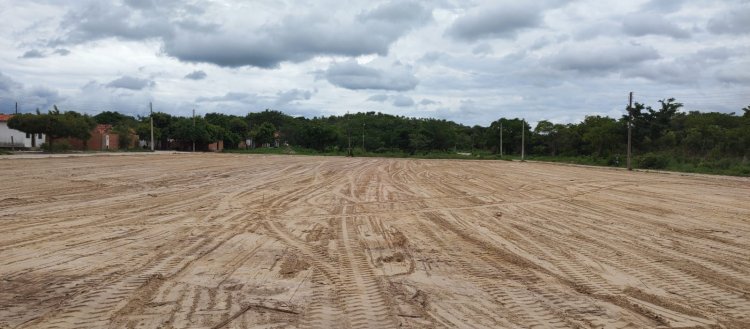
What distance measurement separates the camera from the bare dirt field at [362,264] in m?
4.82

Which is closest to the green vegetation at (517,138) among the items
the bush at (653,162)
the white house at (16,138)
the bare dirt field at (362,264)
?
the bush at (653,162)

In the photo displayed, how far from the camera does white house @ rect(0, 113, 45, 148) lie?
5700cm

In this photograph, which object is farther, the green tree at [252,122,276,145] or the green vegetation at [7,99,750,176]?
the green tree at [252,122,276,145]

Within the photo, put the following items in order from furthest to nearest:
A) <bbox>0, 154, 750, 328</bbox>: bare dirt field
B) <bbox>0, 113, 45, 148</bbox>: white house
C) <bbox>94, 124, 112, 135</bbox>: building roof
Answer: <bbox>94, 124, 112, 135</bbox>: building roof
<bbox>0, 113, 45, 148</bbox>: white house
<bbox>0, 154, 750, 328</bbox>: bare dirt field

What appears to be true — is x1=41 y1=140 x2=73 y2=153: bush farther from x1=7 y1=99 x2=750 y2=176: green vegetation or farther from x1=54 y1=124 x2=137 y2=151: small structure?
x1=54 y1=124 x2=137 y2=151: small structure

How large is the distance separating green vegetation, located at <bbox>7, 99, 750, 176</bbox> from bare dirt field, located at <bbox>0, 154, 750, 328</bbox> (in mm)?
30755

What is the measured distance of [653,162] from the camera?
4312 centimetres

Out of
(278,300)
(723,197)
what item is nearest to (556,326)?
(278,300)

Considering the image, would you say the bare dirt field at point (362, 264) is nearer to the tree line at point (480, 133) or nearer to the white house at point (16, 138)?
the tree line at point (480, 133)

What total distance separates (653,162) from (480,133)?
53.9 m

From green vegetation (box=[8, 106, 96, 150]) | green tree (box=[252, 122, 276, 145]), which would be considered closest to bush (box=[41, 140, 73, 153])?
green vegetation (box=[8, 106, 96, 150])

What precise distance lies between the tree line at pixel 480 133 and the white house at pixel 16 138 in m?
4.70

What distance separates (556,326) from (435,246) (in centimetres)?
367

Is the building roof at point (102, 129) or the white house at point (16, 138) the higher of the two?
the building roof at point (102, 129)
